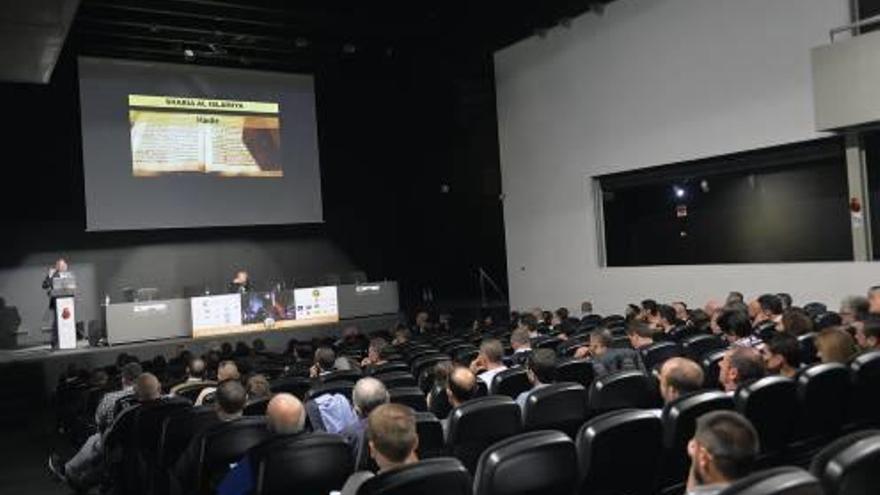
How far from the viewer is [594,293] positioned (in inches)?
532

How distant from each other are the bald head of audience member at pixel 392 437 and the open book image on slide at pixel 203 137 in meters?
12.3

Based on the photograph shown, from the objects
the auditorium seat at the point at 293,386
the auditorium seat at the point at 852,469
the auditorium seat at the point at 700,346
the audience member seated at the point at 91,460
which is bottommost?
the audience member seated at the point at 91,460

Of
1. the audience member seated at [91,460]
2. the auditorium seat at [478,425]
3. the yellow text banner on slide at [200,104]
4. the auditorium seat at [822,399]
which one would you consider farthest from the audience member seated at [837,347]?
the yellow text banner on slide at [200,104]

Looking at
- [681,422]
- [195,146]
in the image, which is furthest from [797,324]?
[195,146]

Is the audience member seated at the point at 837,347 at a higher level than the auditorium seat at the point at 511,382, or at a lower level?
higher

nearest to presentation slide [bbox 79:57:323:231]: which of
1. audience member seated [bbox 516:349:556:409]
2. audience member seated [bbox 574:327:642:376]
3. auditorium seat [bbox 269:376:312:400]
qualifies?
auditorium seat [bbox 269:376:312:400]

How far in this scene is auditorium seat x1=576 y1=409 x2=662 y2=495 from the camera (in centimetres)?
305

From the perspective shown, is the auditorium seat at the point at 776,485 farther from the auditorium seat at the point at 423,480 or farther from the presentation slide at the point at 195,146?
the presentation slide at the point at 195,146

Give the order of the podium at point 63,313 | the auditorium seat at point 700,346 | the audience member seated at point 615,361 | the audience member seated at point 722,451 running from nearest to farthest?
the audience member seated at point 722,451
the audience member seated at point 615,361
the auditorium seat at point 700,346
the podium at point 63,313

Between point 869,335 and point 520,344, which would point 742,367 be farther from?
point 520,344

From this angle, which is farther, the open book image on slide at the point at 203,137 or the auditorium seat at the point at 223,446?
the open book image on slide at the point at 203,137

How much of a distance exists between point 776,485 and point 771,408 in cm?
193

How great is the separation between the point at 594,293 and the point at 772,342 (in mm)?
8846

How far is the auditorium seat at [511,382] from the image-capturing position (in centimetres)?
522
